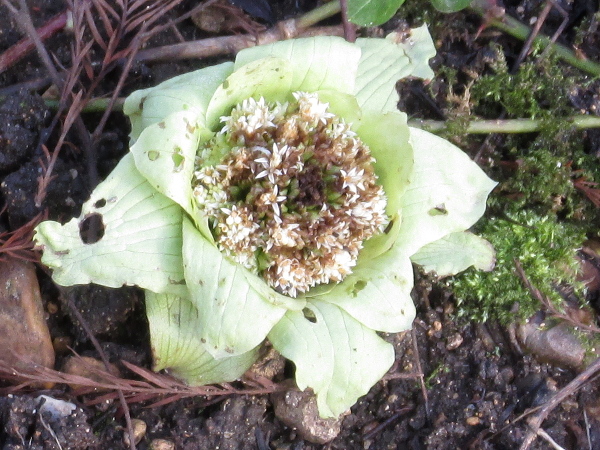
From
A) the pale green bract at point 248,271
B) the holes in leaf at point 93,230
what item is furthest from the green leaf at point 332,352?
the holes in leaf at point 93,230

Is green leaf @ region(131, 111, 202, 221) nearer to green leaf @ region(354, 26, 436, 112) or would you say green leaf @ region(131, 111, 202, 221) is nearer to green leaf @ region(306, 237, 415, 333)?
green leaf @ region(306, 237, 415, 333)

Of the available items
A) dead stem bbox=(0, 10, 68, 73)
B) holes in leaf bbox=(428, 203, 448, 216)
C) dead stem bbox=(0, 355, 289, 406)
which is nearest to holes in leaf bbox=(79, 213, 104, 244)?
dead stem bbox=(0, 355, 289, 406)

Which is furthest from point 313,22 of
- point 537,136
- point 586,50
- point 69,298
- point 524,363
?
point 524,363

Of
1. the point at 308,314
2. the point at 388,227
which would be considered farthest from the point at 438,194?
the point at 308,314

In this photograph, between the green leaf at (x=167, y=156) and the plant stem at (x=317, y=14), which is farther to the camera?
the plant stem at (x=317, y=14)

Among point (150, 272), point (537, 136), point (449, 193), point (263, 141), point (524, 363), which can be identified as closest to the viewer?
point (150, 272)

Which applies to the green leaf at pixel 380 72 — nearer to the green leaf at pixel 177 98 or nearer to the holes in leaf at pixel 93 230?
the green leaf at pixel 177 98

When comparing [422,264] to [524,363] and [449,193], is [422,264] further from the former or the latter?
[524,363]
